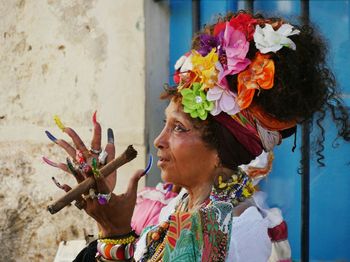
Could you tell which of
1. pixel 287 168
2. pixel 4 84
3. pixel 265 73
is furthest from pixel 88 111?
pixel 265 73

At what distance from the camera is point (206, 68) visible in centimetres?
227

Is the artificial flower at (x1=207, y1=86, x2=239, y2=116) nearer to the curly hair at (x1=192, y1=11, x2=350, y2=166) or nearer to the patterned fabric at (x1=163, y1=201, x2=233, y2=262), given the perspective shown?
the curly hair at (x1=192, y1=11, x2=350, y2=166)

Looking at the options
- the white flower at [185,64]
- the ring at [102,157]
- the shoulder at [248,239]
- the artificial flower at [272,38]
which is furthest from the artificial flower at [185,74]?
the shoulder at [248,239]

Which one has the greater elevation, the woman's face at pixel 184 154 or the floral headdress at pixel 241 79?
the floral headdress at pixel 241 79

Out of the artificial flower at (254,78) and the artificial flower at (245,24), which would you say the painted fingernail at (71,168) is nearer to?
the artificial flower at (254,78)

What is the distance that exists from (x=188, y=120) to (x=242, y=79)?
8.6 inches

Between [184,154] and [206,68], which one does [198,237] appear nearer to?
[184,154]

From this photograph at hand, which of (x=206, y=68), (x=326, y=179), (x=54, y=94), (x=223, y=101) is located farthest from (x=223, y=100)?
(x=54, y=94)

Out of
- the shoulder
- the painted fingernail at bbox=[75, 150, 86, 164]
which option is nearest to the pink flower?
the shoulder

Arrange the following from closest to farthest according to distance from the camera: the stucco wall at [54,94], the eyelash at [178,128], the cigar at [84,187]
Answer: the cigar at [84,187], the eyelash at [178,128], the stucco wall at [54,94]

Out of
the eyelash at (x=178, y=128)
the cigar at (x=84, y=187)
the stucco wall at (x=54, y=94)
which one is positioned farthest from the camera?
the stucco wall at (x=54, y=94)

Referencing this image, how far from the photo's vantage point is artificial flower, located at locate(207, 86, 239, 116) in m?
2.20

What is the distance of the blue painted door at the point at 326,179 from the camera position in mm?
3166

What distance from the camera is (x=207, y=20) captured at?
3506mm
